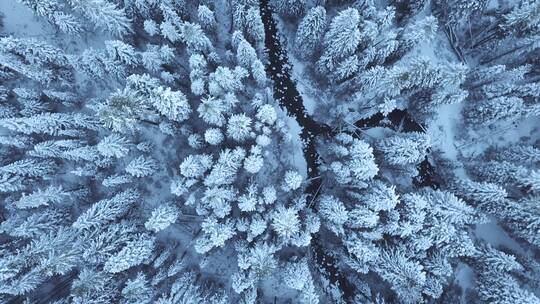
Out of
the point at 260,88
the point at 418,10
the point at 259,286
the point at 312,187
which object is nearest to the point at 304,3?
the point at 260,88

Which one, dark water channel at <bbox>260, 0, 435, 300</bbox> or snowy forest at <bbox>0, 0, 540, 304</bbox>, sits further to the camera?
dark water channel at <bbox>260, 0, 435, 300</bbox>

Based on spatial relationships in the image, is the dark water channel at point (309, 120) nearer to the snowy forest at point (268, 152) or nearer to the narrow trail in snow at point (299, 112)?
the narrow trail in snow at point (299, 112)

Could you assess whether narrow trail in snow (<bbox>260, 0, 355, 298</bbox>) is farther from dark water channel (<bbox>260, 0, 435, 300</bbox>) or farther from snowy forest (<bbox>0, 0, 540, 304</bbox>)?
snowy forest (<bbox>0, 0, 540, 304</bbox>)

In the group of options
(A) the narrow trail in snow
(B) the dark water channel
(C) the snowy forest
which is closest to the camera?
(C) the snowy forest

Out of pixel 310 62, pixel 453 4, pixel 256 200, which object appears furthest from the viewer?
pixel 310 62

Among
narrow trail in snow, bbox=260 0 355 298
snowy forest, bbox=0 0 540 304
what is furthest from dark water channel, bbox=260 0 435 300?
snowy forest, bbox=0 0 540 304

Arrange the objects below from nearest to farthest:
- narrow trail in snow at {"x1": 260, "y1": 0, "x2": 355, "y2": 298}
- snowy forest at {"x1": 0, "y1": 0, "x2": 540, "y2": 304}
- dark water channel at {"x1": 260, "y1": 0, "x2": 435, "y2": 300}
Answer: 1. snowy forest at {"x1": 0, "y1": 0, "x2": 540, "y2": 304}
2. narrow trail in snow at {"x1": 260, "y1": 0, "x2": 355, "y2": 298}
3. dark water channel at {"x1": 260, "y1": 0, "x2": 435, "y2": 300}

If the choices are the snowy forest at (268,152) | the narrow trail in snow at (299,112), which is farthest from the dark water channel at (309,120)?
the snowy forest at (268,152)

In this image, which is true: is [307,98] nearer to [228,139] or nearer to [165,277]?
[228,139]

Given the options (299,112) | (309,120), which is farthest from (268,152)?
(309,120)
